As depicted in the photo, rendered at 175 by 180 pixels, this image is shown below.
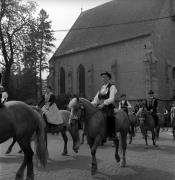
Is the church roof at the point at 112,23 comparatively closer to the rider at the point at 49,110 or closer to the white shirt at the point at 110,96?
the rider at the point at 49,110

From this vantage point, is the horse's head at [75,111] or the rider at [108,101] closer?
the horse's head at [75,111]

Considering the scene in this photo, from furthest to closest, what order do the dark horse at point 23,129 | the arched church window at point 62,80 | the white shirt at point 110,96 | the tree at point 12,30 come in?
the arched church window at point 62,80 < the tree at point 12,30 < the white shirt at point 110,96 < the dark horse at point 23,129

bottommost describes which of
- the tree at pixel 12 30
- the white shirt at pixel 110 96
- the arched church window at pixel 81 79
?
the white shirt at pixel 110 96

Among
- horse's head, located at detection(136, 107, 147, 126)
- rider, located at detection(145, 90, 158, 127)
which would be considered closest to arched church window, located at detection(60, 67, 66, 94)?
rider, located at detection(145, 90, 158, 127)

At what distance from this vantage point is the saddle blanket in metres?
11.7

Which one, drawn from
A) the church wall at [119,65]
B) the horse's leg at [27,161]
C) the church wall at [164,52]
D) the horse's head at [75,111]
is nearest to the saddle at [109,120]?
the horse's head at [75,111]

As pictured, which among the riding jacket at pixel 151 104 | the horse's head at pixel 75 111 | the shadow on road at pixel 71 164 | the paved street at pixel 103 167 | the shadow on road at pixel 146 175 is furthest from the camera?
the riding jacket at pixel 151 104

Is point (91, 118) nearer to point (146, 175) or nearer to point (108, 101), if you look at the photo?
point (108, 101)

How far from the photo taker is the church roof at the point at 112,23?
138 feet

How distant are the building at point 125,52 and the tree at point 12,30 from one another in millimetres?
6898

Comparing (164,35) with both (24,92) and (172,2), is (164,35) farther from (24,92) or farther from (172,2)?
(24,92)

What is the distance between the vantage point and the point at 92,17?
53.9m

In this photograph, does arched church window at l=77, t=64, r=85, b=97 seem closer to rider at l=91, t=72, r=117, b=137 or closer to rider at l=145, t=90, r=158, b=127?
rider at l=145, t=90, r=158, b=127

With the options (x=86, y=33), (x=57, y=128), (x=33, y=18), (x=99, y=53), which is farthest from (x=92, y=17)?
(x=57, y=128)
